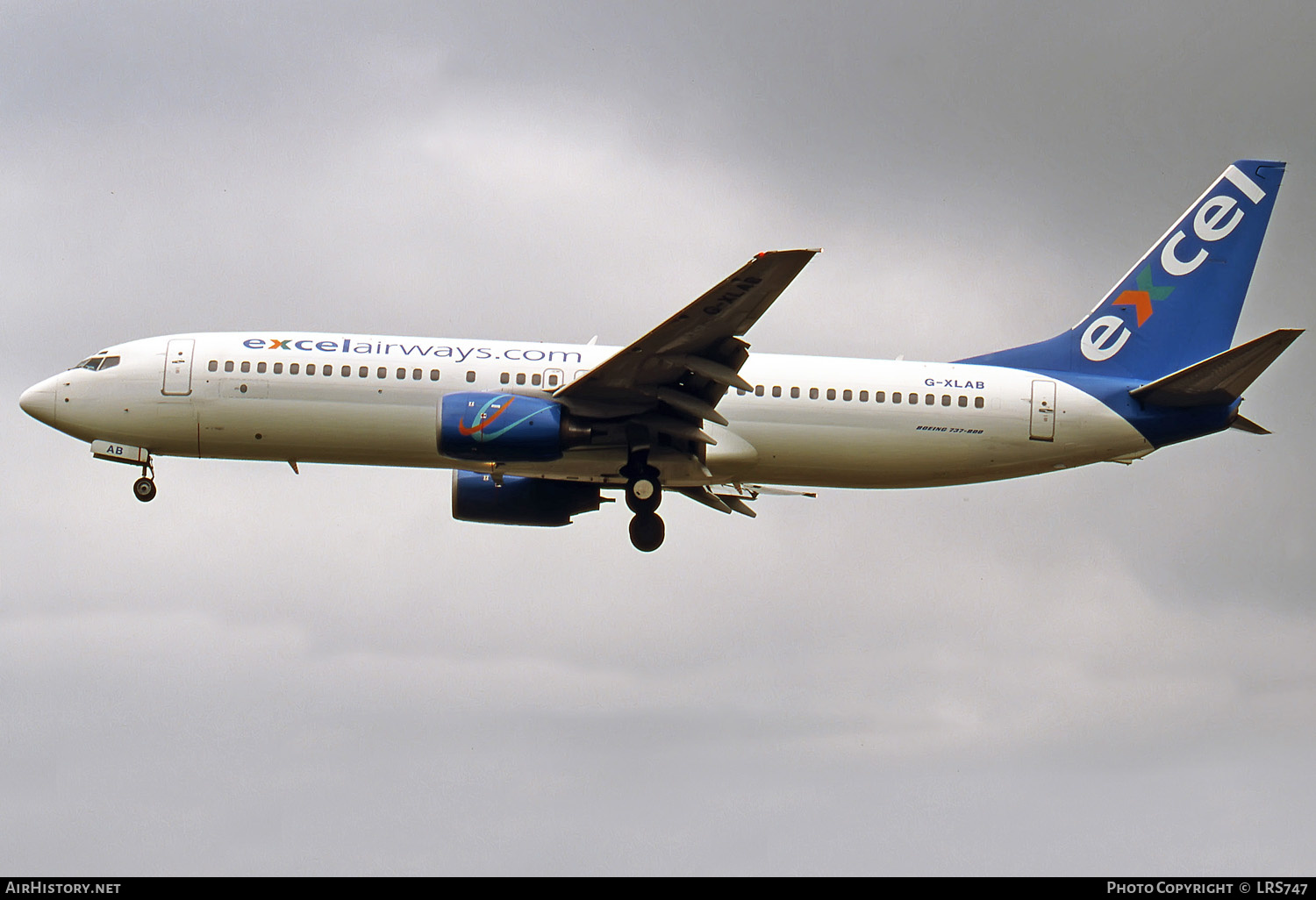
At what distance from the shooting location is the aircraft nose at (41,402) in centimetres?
3975

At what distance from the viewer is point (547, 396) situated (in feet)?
124

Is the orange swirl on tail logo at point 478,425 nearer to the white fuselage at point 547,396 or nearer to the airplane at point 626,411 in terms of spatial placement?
the airplane at point 626,411

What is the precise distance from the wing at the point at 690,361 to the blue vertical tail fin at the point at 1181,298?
8246 millimetres

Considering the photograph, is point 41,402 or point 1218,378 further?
point 41,402

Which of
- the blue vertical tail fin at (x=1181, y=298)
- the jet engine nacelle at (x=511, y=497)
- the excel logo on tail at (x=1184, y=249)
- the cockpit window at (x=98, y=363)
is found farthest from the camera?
the jet engine nacelle at (x=511, y=497)

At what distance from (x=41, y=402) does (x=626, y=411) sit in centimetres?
1567

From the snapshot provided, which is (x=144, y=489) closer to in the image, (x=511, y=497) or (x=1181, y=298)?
(x=511, y=497)

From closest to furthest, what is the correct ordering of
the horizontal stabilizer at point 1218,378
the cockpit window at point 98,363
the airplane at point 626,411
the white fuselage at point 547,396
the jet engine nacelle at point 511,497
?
the horizontal stabilizer at point 1218,378, the airplane at point 626,411, the white fuselage at point 547,396, the cockpit window at point 98,363, the jet engine nacelle at point 511,497

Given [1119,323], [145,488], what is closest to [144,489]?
[145,488]

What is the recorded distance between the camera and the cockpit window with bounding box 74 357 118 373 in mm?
39594

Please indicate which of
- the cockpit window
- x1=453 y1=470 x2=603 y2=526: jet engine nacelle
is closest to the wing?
x1=453 y1=470 x2=603 y2=526: jet engine nacelle

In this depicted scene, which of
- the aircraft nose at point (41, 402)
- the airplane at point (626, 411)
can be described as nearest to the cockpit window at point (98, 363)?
the airplane at point (626, 411)

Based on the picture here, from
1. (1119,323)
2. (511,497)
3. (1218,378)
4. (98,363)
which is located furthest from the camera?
(511,497)
